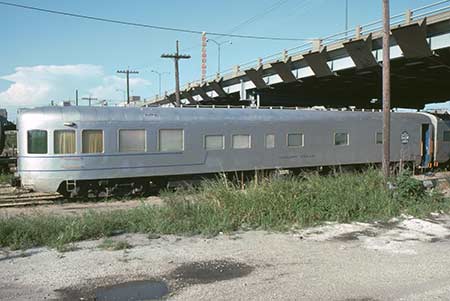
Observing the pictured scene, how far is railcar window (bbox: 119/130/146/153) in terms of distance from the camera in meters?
14.8

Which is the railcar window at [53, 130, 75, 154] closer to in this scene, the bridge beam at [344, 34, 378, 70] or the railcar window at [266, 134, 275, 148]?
the railcar window at [266, 134, 275, 148]

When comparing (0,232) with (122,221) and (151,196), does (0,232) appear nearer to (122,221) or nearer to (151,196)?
(122,221)

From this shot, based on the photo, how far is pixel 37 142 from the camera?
14.1 m

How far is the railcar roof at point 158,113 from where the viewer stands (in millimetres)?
14250

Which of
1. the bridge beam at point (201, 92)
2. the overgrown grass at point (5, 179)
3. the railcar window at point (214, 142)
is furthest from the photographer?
the bridge beam at point (201, 92)

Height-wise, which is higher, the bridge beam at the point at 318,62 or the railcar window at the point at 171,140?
the bridge beam at the point at 318,62

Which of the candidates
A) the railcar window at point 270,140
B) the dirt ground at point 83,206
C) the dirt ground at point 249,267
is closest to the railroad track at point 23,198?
the dirt ground at point 83,206

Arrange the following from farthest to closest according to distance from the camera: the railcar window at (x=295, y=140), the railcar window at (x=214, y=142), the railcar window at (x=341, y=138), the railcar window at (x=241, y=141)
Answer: the railcar window at (x=341, y=138), the railcar window at (x=295, y=140), the railcar window at (x=241, y=141), the railcar window at (x=214, y=142)

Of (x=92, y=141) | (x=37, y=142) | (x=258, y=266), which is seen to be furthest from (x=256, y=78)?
(x=258, y=266)

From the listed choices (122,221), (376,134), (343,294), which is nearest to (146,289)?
(343,294)

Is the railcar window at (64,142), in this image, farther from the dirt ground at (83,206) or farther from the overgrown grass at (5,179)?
the overgrown grass at (5,179)

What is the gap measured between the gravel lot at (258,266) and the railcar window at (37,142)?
281 inches

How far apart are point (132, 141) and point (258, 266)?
30.4ft

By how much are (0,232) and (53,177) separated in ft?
21.8
